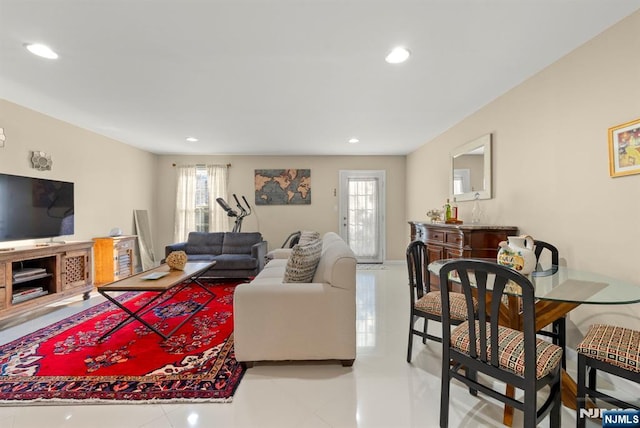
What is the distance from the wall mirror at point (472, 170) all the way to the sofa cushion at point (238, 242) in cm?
345

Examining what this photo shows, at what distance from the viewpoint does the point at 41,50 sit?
2.12 meters

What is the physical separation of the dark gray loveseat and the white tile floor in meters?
2.46

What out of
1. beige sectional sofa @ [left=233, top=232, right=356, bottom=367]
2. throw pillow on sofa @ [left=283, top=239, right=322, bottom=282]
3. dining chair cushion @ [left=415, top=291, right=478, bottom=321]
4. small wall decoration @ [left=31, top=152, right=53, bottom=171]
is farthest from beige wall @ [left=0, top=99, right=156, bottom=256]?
dining chair cushion @ [left=415, top=291, right=478, bottom=321]

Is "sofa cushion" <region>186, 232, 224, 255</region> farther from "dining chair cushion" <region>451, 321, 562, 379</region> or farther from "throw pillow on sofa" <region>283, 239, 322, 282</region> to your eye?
"dining chair cushion" <region>451, 321, 562, 379</region>

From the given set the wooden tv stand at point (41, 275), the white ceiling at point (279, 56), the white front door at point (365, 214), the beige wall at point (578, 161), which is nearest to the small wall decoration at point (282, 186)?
the white front door at point (365, 214)

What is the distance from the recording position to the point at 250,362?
2135mm

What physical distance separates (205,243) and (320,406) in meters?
4.01

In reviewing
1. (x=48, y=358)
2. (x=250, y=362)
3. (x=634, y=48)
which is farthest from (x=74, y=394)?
(x=634, y=48)

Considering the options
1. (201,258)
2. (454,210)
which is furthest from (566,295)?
(201,258)

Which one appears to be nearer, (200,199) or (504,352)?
(504,352)

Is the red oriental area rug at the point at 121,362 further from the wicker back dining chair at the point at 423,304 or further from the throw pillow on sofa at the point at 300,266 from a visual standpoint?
the wicker back dining chair at the point at 423,304

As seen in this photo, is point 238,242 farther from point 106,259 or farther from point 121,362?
point 121,362

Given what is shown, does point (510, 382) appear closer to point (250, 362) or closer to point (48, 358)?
point (250, 362)

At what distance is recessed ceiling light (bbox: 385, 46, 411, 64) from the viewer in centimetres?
215
